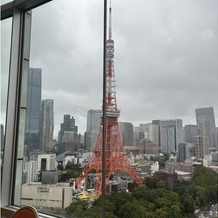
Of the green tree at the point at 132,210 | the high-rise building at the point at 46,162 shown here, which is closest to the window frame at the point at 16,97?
the high-rise building at the point at 46,162

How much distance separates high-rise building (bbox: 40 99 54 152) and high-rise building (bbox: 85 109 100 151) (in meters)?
0.46

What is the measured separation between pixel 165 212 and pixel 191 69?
3.49 feet

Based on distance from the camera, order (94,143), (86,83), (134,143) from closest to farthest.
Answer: (134,143) → (94,143) → (86,83)

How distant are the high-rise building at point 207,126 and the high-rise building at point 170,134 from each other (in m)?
0.16

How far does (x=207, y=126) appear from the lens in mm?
1509

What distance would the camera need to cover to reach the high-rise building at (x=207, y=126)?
4.79 ft

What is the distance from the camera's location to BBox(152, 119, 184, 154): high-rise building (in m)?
1.68

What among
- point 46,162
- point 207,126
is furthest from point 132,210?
point 46,162

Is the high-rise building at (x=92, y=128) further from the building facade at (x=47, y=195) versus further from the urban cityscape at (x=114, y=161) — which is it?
the building facade at (x=47, y=195)

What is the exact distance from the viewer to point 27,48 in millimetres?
2678

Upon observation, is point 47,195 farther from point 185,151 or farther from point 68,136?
point 185,151

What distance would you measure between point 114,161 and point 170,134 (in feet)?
1.82

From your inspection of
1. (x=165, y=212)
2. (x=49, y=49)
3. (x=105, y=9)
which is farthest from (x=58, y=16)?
(x=165, y=212)

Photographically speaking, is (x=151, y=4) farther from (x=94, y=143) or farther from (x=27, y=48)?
(x=27, y=48)
